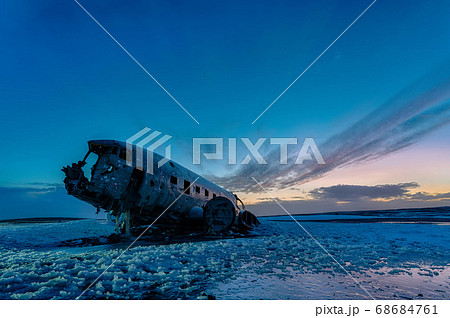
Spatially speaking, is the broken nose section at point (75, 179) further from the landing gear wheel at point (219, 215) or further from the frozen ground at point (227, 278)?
the landing gear wheel at point (219, 215)

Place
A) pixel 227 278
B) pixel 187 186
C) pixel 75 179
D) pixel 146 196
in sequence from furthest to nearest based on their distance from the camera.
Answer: pixel 187 186 → pixel 146 196 → pixel 75 179 → pixel 227 278

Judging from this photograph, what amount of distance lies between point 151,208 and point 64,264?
7498 millimetres

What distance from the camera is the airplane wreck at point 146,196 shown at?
10562mm

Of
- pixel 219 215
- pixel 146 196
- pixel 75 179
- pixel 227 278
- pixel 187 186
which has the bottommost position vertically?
pixel 227 278

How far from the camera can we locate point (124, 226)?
11945mm

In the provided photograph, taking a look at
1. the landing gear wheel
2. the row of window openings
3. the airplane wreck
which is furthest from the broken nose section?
the landing gear wheel

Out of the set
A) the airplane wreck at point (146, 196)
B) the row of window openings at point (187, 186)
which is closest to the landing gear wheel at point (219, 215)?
the airplane wreck at point (146, 196)

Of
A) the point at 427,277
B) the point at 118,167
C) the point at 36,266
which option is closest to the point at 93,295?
the point at 36,266

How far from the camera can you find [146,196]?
12000 millimetres

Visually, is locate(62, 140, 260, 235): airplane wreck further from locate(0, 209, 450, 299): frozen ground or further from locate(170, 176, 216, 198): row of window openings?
locate(0, 209, 450, 299): frozen ground

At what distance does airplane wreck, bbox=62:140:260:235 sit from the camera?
10562 mm

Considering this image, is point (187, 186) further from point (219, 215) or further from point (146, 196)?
point (146, 196)

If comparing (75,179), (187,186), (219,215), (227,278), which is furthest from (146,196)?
(227,278)
